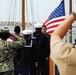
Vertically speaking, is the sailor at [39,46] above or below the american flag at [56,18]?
below

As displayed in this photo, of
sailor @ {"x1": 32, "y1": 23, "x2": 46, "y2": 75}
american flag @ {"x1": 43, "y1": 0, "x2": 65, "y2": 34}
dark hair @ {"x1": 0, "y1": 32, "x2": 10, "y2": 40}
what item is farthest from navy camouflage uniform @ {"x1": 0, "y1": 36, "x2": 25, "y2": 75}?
american flag @ {"x1": 43, "y1": 0, "x2": 65, "y2": 34}

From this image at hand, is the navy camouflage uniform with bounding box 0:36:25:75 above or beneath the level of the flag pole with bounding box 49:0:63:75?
above

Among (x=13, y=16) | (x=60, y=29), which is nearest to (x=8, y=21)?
(x=13, y=16)

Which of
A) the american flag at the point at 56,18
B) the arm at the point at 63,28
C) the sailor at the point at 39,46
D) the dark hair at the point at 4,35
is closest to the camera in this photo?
the arm at the point at 63,28

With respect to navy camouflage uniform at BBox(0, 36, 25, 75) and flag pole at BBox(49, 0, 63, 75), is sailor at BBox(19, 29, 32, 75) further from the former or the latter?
navy camouflage uniform at BBox(0, 36, 25, 75)

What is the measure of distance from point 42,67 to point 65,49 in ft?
20.5

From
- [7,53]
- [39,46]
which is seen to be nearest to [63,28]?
[7,53]

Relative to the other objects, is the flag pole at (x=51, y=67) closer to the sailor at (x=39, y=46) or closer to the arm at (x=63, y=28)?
the sailor at (x=39, y=46)

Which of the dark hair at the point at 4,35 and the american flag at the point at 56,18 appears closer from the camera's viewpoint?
the dark hair at the point at 4,35

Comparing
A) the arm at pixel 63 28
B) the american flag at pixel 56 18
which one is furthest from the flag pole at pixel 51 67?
the arm at pixel 63 28

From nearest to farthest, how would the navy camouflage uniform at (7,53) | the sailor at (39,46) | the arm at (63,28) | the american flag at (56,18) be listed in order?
the arm at (63,28) < the navy camouflage uniform at (7,53) < the sailor at (39,46) < the american flag at (56,18)

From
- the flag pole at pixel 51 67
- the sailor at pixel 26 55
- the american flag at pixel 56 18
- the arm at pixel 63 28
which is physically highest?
the american flag at pixel 56 18

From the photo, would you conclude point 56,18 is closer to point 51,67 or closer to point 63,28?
point 51,67

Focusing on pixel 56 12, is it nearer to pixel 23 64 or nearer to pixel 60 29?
pixel 23 64
